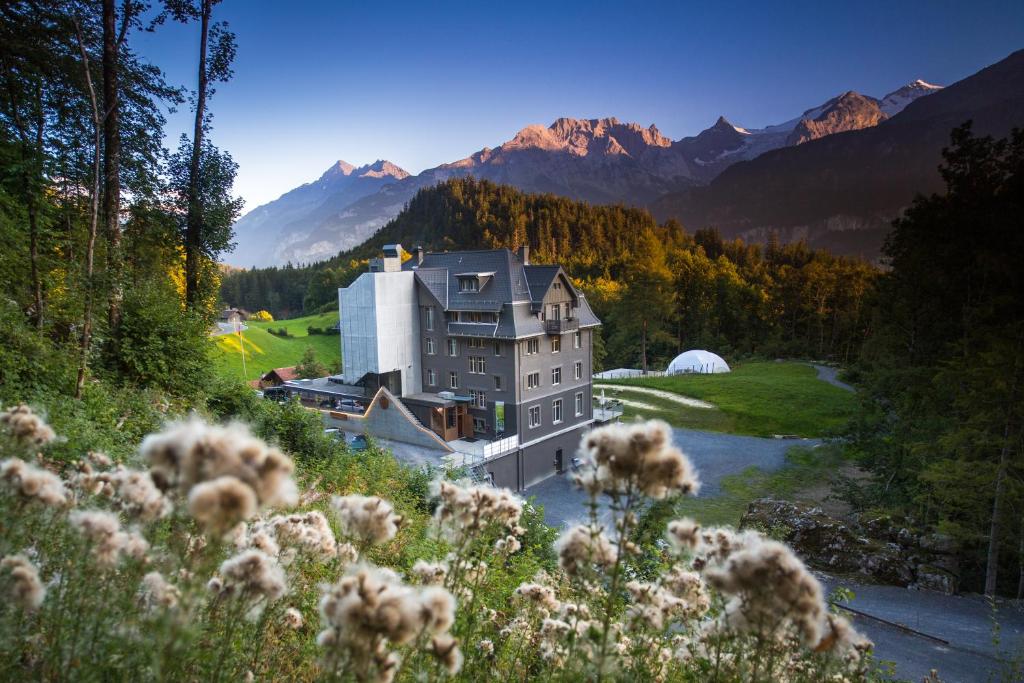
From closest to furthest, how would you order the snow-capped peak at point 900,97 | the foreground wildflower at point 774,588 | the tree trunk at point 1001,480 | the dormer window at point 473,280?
the foreground wildflower at point 774,588
the tree trunk at point 1001,480
the dormer window at point 473,280
the snow-capped peak at point 900,97

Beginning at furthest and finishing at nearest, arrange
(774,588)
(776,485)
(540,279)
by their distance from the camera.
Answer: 1. (540,279)
2. (776,485)
3. (774,588)

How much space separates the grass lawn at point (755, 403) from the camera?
37812 millimetres

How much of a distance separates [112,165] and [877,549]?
24315 mm

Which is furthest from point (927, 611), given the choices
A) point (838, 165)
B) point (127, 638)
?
point (838, 165)

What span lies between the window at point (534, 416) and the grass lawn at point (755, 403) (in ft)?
40.6

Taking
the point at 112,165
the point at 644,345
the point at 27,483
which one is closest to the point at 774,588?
the point at 27,483

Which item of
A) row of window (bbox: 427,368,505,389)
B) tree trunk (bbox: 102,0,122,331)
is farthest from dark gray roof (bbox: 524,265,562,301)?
tree trunk (bbox: 102,0,122,331)

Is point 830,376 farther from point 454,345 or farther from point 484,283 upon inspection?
point 454,345

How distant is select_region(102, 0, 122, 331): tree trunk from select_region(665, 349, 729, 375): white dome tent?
53.7 metres

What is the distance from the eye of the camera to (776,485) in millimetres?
26453

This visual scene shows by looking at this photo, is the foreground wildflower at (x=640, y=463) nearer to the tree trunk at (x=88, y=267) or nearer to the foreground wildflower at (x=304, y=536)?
the foreground wildflower at (x=304, y=536)

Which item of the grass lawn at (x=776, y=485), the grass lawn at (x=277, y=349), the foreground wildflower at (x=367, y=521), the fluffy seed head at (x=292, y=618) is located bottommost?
the grass lawn at (x=776, y=485)

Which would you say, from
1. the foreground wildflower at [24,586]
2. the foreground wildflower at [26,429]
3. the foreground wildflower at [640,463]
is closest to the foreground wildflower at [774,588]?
the foreground wildflower at [640,463]

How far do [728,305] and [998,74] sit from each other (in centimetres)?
5239
